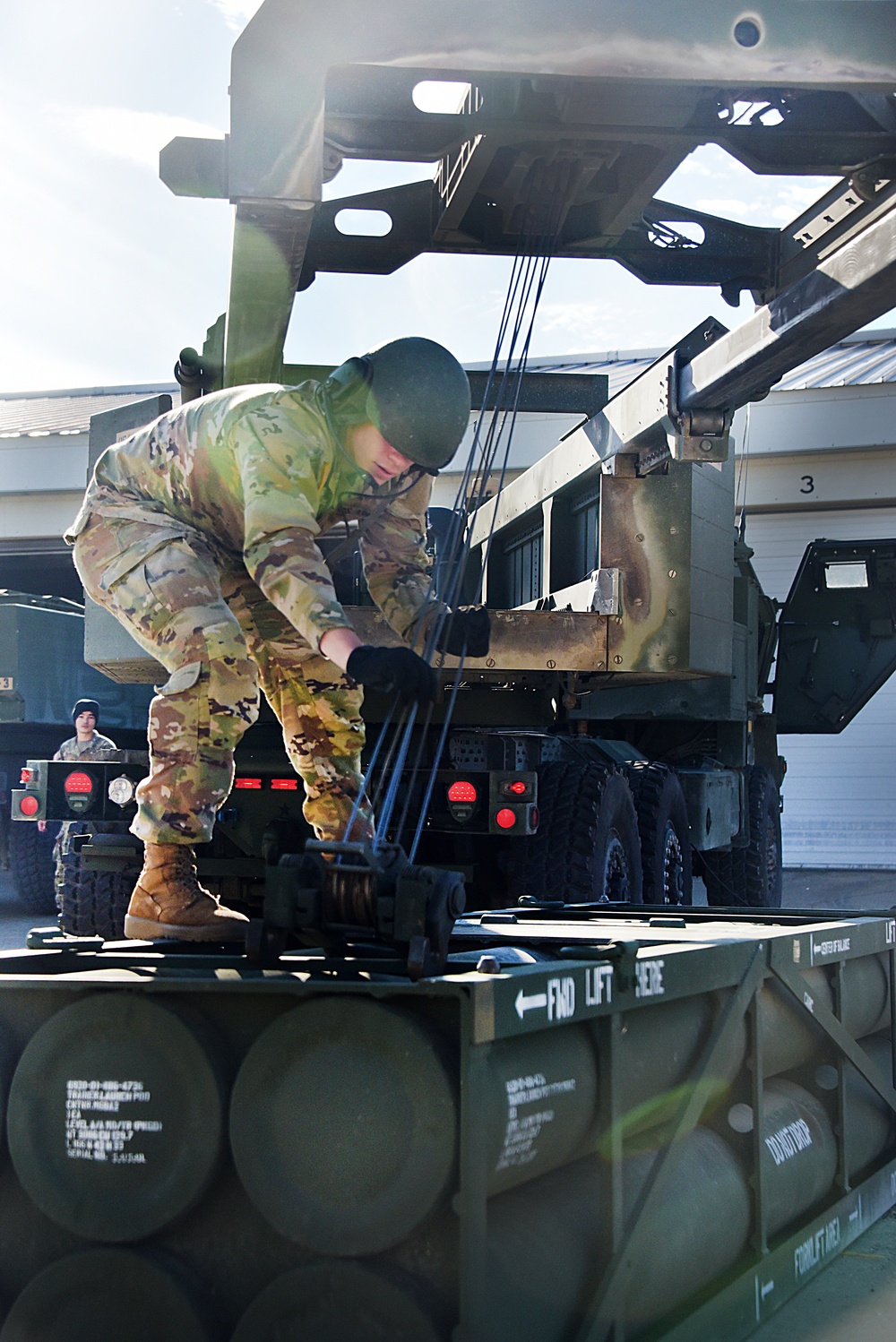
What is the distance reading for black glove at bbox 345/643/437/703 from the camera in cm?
311

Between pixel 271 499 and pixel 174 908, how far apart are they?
3.48 ft

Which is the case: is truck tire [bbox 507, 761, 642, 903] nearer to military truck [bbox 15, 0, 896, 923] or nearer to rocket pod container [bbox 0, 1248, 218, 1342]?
military truck [bbox 15, 0, 896, 923]

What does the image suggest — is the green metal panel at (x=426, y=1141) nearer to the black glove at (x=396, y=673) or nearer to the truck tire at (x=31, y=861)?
the black glove at (x=396, y=673)

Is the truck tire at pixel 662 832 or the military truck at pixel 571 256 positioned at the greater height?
the military truck at pixel 571 256

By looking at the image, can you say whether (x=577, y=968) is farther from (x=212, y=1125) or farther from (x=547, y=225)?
(x=547, y=225)

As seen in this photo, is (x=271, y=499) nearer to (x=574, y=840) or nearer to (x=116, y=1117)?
(x=116, y=1117)

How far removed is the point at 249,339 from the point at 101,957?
3253 millimetres

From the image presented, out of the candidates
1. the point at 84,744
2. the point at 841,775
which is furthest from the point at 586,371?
the point at 84,744

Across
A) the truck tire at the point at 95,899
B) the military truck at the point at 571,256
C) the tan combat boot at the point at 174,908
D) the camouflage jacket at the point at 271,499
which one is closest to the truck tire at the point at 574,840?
the military truck at the point at 571,256

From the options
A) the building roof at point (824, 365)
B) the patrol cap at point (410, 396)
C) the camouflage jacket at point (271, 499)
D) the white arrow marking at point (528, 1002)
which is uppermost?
the building roof at point (824, 365)

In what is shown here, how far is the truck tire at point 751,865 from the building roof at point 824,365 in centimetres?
695

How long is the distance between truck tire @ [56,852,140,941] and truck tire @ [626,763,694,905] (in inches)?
112

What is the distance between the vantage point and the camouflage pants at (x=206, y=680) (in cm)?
390

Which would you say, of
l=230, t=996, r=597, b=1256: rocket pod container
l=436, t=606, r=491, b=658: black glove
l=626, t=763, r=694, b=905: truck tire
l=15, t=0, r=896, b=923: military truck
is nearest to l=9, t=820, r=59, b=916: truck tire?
l=15, t=0, r=896, b=923: military truck
